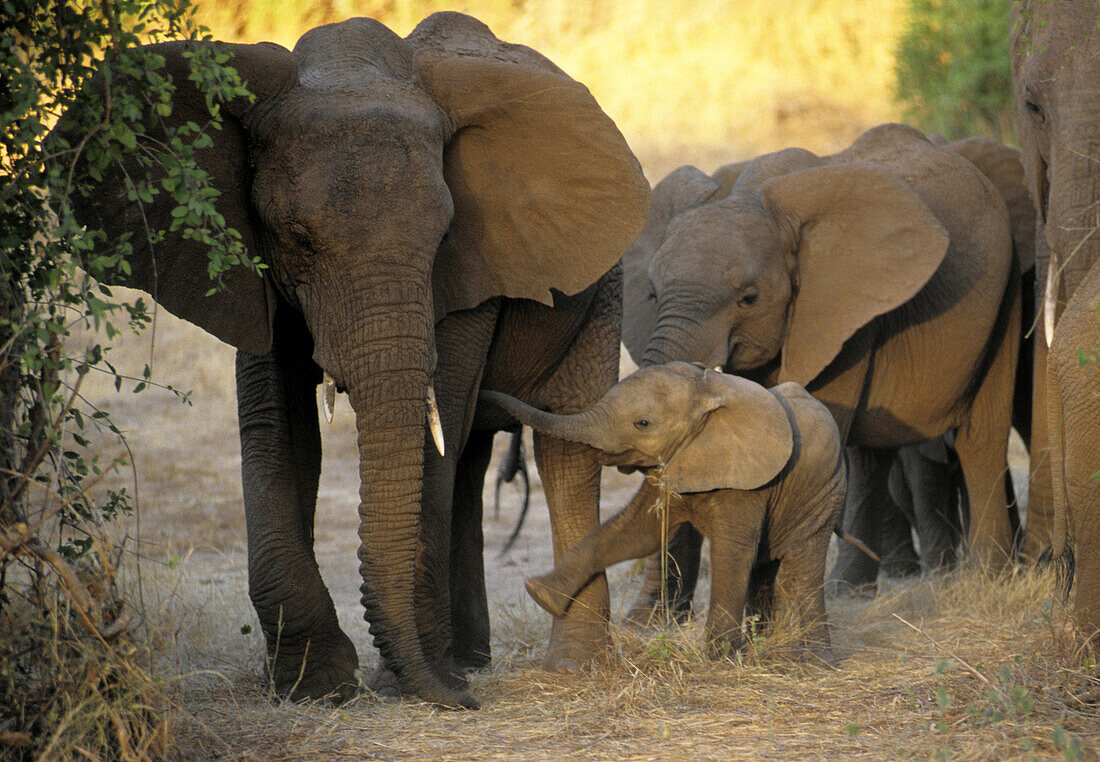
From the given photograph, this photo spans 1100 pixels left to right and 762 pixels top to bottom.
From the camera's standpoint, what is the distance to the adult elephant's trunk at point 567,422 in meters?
4.61

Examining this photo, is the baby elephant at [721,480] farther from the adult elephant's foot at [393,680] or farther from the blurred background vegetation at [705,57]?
the blurred background vegetation at [705,57]

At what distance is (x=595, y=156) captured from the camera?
4793mm

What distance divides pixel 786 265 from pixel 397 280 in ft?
8.98

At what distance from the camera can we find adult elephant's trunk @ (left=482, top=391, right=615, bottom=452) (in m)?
4.61

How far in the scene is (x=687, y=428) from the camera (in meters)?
4.63

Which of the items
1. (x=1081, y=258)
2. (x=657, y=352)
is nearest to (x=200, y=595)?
(x=657, y=352)

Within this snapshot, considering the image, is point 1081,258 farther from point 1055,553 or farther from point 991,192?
point 991,192

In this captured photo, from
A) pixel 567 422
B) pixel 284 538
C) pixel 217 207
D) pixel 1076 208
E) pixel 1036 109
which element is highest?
pixel 1036 109

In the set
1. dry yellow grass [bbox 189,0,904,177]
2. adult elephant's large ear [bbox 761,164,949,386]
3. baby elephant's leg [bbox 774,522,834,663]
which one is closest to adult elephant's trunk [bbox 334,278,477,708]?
baby elephant's leg [bbox 774,522,834,663]

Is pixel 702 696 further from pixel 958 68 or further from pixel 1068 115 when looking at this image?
pixel 958 68

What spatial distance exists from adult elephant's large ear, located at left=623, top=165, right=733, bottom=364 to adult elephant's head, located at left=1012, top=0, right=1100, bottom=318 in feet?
5.22

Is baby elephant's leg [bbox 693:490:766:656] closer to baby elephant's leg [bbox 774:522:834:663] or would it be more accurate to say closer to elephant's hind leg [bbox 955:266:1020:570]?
baby elephant's leg [bbox 774:522:834:663]

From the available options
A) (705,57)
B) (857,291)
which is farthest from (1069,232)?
(705,57)

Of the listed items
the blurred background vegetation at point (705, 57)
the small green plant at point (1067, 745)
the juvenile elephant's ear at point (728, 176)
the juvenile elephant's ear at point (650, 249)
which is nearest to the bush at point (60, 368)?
the small green plant at point (1067, 745)
